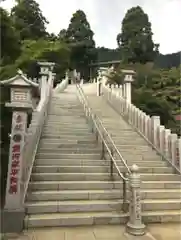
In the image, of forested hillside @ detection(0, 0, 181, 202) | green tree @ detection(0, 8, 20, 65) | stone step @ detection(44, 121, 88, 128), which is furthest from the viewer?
stone step @ detection(44, 121, 88, 128)

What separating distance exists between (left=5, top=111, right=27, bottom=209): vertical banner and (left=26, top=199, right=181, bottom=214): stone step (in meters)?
0.43

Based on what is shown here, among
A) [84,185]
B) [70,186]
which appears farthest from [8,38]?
[84,185]

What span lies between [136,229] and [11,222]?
6.30ft

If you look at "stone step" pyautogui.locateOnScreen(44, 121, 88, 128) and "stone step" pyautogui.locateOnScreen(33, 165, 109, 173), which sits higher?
"stone step" pyautogui.locateOnScreen(44, 121, 88, 128)

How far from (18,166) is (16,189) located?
0.36m

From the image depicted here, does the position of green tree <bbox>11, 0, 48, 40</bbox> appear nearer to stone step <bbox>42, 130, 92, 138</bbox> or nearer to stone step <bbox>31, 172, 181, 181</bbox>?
stone step <bbox>42, 130, 92, 138</bbox>

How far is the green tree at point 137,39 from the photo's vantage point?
29.5m

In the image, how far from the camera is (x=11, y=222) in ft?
14.3

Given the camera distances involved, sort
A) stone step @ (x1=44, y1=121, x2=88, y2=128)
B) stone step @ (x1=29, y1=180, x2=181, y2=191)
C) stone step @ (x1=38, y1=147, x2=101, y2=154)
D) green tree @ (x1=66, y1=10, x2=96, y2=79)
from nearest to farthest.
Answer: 1. stone step @ (x1=29, y1=180, x2=181, y2=191)
2. stone step @ (x1=38, y1=147, x2=101, y2=154)
3. stone step @ (x1=44, y1=121, x2=88, y2=128)
4. green tree @ (x1=66, y1=10, x2=96, y2=79)

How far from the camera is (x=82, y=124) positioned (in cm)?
938

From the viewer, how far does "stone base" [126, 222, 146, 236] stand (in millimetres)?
4258

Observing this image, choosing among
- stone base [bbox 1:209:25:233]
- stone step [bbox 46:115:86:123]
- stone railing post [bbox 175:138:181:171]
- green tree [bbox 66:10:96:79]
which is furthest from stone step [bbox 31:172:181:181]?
green tree [bbox 66:10:96:79]

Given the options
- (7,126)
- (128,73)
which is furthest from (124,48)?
(7,126)

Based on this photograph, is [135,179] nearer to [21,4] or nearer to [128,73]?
[128,73]
